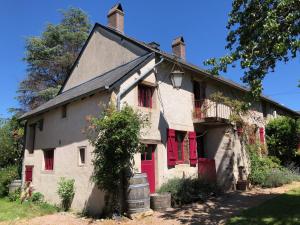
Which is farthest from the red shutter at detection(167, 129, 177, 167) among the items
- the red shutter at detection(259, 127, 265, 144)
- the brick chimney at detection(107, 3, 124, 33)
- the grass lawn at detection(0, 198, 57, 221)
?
the red shutter at detection(259, 127, 265, 144)

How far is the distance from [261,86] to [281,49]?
1626mm

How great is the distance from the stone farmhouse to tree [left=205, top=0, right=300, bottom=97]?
3.06 metres

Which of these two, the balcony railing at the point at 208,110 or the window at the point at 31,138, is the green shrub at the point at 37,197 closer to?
the window at the point at 31,138

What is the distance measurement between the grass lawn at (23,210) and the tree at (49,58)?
16.0 meters

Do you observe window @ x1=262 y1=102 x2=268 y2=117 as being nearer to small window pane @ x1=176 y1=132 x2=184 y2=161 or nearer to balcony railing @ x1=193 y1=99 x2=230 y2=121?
balcony railing @ x1=193 y1=99 x2=230 y2=121

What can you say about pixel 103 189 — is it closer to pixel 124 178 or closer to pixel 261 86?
pixel 124 178

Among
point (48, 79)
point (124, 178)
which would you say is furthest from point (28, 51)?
point (124, 178)

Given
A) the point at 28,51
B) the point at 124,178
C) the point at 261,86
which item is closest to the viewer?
the point at 261,86

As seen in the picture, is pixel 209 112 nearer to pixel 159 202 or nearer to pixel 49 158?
pixel 159 202

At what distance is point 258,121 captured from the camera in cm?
2064

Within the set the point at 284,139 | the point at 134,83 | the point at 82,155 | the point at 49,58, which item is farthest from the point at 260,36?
the point at 49,58

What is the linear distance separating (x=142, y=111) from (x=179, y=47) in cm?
827

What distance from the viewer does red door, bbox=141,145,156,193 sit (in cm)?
1180

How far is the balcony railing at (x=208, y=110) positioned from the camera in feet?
48.1
